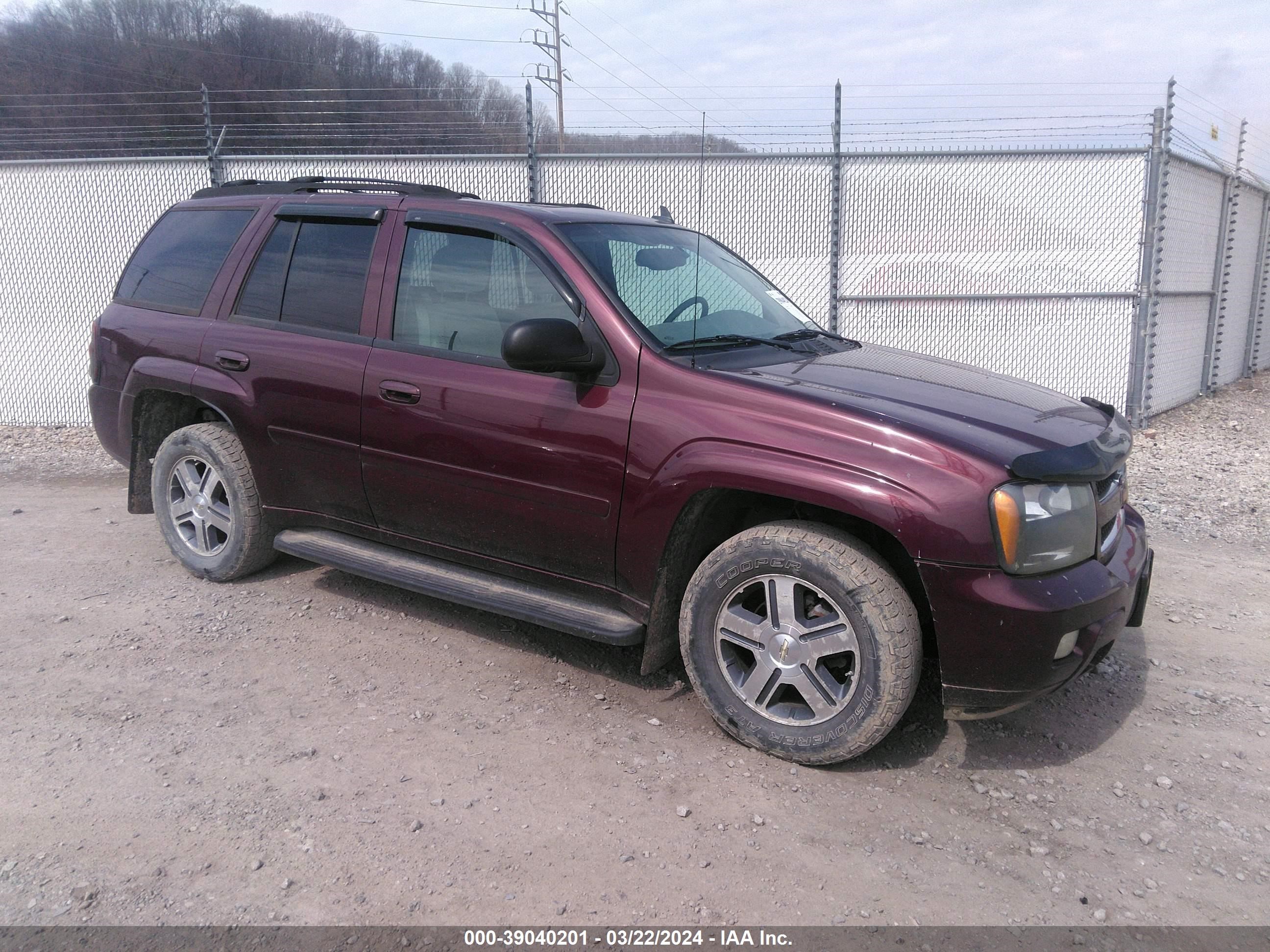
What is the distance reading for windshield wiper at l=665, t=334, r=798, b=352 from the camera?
3.53 meters

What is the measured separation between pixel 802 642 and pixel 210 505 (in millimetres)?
3185

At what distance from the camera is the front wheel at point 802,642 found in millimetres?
2988

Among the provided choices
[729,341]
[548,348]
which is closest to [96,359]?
[548,348]

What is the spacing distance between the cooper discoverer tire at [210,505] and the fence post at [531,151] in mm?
4855

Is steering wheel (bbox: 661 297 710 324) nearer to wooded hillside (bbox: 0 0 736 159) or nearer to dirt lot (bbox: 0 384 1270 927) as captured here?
dirt lot (bbox: 0 384 1270 927)

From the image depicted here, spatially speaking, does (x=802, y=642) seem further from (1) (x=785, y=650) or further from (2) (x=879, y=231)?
(2) (x=879, y=231)

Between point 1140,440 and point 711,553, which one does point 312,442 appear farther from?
point 1140,440

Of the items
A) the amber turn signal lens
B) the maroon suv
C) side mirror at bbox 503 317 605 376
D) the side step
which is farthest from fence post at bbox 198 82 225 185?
the amber turn signal lens

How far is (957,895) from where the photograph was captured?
260 centimetres

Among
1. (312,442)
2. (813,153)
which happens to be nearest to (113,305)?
(312,442)

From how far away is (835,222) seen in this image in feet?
28.3

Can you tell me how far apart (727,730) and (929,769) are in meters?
0.72

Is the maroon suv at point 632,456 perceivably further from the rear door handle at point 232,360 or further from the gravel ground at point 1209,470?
the gravel ground at point 1209,470

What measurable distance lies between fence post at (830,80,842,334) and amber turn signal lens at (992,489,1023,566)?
600 centimetres
